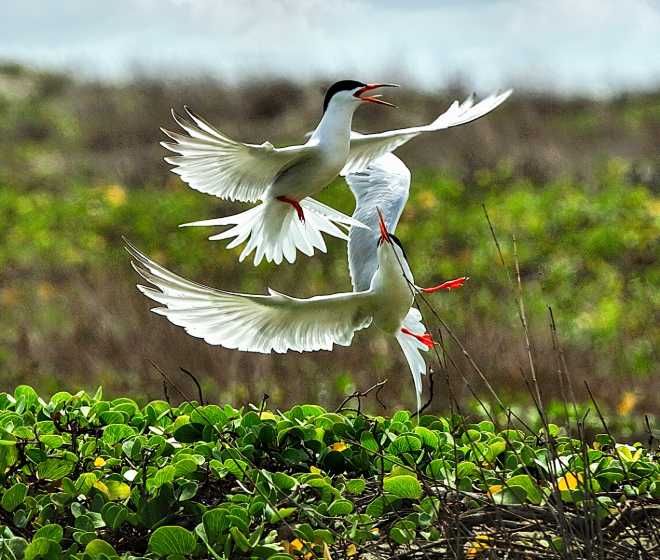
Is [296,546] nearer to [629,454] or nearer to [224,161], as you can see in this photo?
[224,161]

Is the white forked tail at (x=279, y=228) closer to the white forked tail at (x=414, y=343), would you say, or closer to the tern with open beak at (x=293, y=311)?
the tern with open beak at (x=293, y=311)

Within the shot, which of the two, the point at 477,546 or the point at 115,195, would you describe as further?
the point at 115,195

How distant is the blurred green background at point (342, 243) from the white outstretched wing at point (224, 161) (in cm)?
67

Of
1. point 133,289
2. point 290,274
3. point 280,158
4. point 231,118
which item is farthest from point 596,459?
point 231,118

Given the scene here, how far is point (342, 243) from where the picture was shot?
42.3 ft

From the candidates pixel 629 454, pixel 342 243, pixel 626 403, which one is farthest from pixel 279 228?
pixel 342 243

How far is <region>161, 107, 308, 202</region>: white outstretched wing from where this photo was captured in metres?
2.79

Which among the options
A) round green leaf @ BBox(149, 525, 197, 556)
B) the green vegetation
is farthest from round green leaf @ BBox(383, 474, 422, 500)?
the green vegetation

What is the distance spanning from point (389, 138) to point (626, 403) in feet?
16.8

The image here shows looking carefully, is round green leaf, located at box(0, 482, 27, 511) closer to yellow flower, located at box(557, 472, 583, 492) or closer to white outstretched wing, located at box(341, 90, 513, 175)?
white outstretched wing, located at box(341, 90, 513, 175)

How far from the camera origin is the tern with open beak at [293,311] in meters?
3.08

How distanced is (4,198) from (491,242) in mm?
7070

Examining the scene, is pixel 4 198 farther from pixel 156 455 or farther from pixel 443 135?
pixel 156 455

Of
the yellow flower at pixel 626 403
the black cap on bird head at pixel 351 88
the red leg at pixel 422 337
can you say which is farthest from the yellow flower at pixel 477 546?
the yellow flower at pixel 626 403
